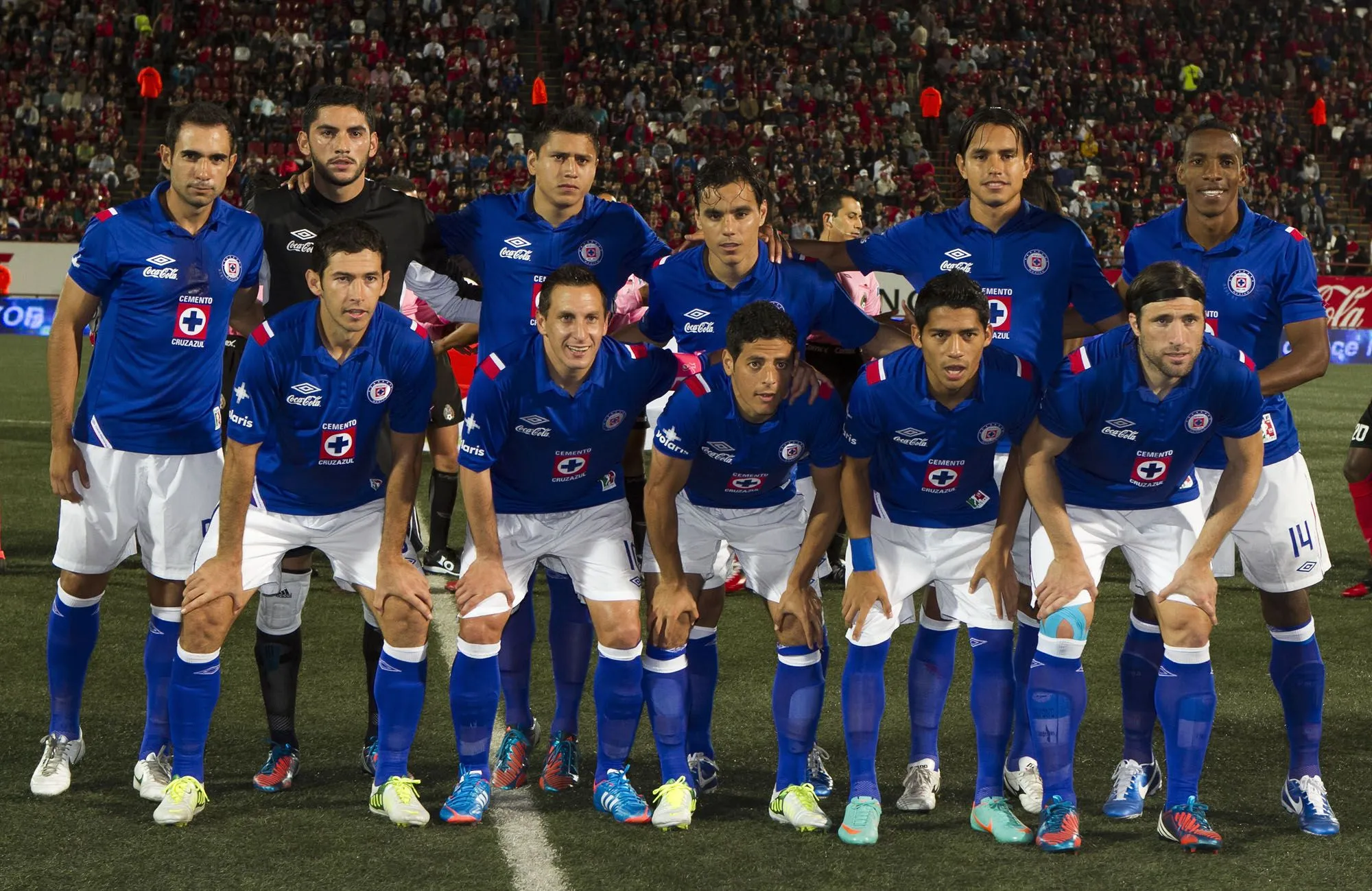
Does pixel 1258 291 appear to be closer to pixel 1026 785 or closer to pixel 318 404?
pixel 1026 785

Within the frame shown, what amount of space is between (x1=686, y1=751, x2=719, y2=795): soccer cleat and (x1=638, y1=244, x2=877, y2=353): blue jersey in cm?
143

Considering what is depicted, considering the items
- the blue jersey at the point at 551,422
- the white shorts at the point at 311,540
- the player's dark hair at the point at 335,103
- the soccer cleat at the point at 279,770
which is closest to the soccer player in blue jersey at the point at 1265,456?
the blue jersey at the point at 551,422

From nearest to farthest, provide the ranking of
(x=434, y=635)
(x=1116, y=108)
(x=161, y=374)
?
(x=161, y=374), (x=434, y=635), (x=1116, y=108)

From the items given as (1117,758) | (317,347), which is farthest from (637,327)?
(1117,758)

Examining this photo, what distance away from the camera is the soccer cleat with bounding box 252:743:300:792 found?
4.82 m

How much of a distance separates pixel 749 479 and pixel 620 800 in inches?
44.4

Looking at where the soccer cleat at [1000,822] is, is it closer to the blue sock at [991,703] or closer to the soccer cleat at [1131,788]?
the blue sock at [991,703]

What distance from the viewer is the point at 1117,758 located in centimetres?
532

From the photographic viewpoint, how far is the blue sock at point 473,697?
460cm

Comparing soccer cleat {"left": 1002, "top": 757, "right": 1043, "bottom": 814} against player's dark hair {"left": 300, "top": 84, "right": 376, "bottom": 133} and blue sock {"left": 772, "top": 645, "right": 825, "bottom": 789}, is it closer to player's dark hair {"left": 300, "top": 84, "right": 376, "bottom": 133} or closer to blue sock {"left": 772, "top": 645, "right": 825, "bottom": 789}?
blue sock {"left": 772, "top": 645, "right": 825, "bottom": 789}

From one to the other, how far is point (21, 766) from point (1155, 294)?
161 inches

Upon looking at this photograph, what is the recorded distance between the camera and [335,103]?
212 inches

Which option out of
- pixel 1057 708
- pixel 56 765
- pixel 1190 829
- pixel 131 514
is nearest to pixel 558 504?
pixel 131 514

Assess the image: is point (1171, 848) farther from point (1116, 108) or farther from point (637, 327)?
point (1116, 108)
